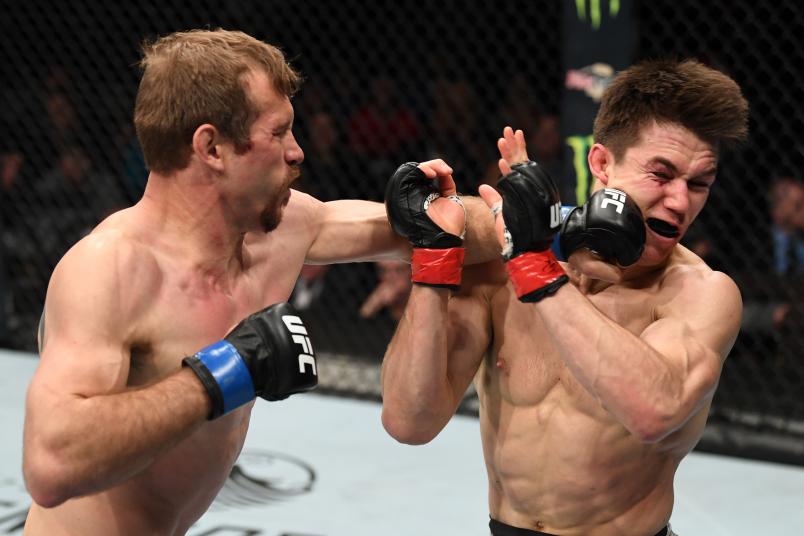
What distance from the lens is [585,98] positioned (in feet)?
10.1

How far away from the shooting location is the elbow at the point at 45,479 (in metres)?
1.35

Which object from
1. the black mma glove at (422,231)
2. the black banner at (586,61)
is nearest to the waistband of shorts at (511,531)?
the black mma glove at (422,231)

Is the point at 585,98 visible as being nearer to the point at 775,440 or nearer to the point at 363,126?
the point at 775,440

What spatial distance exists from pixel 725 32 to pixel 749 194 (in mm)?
627

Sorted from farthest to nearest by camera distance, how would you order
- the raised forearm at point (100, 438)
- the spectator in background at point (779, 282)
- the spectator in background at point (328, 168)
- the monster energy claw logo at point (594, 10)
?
1. the spectator in background at point (328, 168)
2. the spectator in background at point (779, 282)
3. the monster energy claw logo at point (594, 10)
4. the raised forearm at point (100, 438)

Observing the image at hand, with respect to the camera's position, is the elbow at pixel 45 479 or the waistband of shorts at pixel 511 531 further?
the waistband of shorts at pixel 511 531

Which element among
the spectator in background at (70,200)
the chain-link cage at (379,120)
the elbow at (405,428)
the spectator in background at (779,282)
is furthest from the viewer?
the spectator in background at (70,200)

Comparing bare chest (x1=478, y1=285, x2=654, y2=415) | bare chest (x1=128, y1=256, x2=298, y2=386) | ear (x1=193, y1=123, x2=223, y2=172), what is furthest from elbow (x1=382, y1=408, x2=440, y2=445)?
ear (x1=193, y1=123, x2=223, y2=172)

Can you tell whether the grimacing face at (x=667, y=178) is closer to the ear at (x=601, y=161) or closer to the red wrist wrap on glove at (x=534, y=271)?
the ear at (x=601, y=161)

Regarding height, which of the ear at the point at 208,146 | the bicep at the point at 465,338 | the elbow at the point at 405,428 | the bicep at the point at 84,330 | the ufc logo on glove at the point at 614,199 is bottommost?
the elbow at the point at 405,428

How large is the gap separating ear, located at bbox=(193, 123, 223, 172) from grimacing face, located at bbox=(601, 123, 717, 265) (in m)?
0.63

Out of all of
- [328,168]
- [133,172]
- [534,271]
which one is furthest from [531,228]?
[133,172]

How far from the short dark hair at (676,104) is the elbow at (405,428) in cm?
55

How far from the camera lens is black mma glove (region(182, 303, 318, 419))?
143cm
